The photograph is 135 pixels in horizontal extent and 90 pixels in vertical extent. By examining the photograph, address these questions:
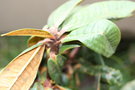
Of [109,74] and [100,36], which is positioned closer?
[100,36]

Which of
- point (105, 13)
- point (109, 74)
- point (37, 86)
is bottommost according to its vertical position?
point (109, 74)

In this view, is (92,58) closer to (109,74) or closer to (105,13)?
(109,74)

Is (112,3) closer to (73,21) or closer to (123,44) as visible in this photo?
(73,21)

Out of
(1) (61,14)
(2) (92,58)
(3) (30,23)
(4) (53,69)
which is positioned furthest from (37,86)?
(3) (30,23)

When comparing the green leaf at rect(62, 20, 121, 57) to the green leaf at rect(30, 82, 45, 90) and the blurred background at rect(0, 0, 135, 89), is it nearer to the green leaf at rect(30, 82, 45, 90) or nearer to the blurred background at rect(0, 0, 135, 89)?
the green leaf at rect(30, 82, 45, 90)

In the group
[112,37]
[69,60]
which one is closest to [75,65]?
[69,60]
